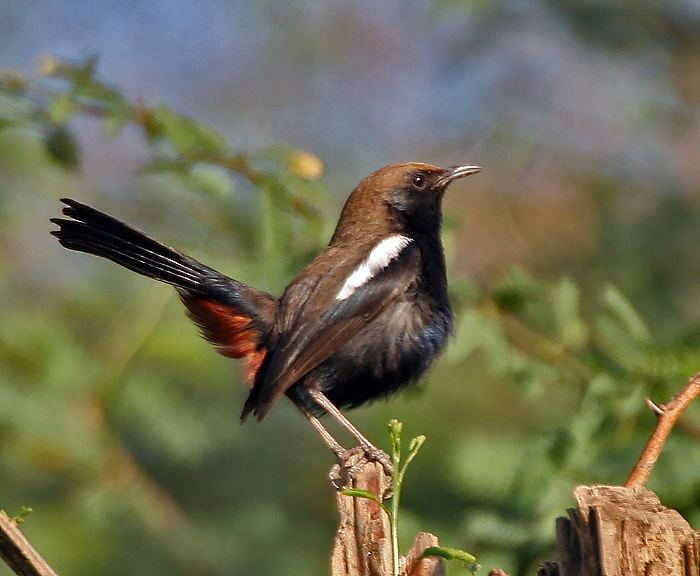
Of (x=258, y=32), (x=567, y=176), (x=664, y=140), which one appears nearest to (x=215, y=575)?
(x=567, y=176)

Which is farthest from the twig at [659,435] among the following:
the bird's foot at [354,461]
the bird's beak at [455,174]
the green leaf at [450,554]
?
the bird's beak at [455,174]

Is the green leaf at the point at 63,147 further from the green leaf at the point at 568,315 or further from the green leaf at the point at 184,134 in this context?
the green leaf at the point at 568,315

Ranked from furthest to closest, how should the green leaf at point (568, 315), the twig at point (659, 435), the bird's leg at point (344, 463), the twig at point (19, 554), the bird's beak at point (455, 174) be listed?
the green leaf at point (568, 315), the bird's beak at point (455, 174), the bird's leg at point (344, 463), the twig at point (659, 435), the twig at point (19, 554)

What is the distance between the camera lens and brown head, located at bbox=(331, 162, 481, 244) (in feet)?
19.1

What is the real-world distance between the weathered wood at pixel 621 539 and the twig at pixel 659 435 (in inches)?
3.5

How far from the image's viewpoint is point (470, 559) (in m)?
2.55

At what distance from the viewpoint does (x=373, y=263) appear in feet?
17.4

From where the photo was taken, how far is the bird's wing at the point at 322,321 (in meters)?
4.98

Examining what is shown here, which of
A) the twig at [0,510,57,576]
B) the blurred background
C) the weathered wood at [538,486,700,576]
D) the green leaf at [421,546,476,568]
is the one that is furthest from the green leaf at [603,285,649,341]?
the twig at [0,510,57,576]

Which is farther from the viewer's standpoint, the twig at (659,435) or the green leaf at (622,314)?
the green leaf at (622,314)

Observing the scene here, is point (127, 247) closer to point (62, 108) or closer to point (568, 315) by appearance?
point (62, 108)

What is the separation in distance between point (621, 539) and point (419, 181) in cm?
354

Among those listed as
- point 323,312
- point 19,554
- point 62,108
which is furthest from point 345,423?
point 19,554

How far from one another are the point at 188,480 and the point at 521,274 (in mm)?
3077
